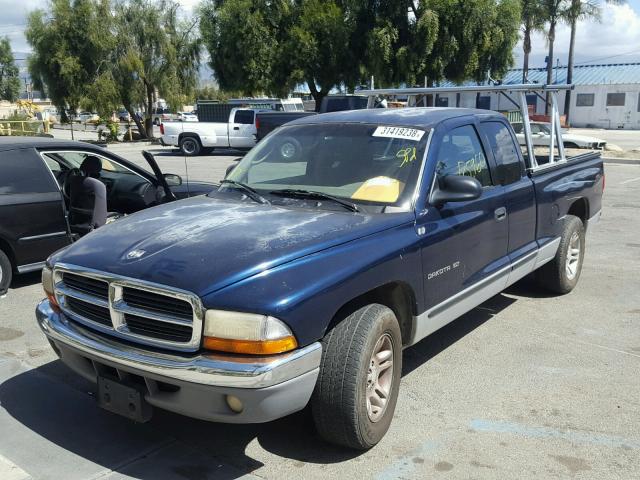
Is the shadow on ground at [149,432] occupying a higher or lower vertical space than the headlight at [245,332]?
lower

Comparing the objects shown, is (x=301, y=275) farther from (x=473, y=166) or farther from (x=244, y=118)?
(x=244, y=118)

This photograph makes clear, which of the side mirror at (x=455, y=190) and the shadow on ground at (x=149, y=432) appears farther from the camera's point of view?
the side mirror at (x=455, y=190)

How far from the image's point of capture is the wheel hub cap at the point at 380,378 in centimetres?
349

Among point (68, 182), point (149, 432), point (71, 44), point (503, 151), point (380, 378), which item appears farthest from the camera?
point (71, 44)

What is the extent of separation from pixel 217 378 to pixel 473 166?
8.94 ft

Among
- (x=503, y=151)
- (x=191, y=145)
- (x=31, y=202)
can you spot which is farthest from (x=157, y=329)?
(x=191, y=145)

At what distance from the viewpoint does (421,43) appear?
27.4 meters

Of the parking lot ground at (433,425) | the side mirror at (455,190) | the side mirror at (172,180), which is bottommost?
the parking lot ground at (433,425)

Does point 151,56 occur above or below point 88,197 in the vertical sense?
above

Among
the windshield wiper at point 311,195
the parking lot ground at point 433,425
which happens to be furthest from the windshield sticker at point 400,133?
the parking lot ground at point 433,425

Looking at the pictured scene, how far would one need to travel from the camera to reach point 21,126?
98.7 ft

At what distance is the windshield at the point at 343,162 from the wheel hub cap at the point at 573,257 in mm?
2782

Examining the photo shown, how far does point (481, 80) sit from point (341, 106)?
11.6 metres

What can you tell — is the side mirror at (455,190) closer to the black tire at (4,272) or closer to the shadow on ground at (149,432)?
the shadow on ground at (149,432)
